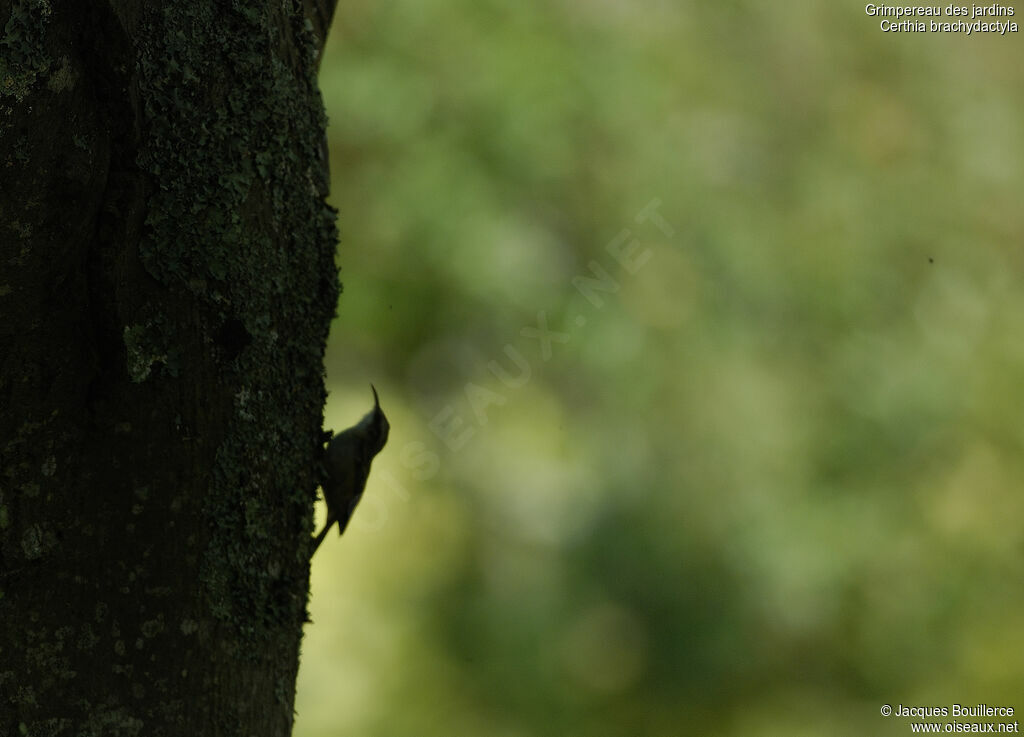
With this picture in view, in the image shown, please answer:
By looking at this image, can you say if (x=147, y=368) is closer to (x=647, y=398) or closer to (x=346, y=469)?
(x=346, y=469)

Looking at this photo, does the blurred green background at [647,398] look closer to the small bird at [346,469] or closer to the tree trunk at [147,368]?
the small bird at [346,469]

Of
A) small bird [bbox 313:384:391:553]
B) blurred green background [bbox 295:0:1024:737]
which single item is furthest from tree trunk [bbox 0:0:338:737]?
blurred green background [bbox 295:0:1024:737]

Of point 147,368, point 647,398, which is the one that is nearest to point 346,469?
point 147,368

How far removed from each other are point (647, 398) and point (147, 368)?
81.1 inches

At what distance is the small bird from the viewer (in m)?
0.82

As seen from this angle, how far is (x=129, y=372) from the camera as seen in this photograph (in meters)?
0.66

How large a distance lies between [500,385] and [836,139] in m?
1.22

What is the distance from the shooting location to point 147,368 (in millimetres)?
668

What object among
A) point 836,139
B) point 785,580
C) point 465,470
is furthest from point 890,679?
point 836,139

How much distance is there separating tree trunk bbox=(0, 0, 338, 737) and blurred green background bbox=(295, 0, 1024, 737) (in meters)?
1.85

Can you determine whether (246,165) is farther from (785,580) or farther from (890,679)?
(890,679)

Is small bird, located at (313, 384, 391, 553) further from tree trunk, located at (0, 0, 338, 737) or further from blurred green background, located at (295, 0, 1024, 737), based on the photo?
blurred green background, located at (295, 0, 1024, 737)

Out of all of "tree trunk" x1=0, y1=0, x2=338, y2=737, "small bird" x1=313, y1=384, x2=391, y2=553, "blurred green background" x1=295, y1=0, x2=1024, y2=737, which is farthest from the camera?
"blurred green background" x1=295, y1=0, x2=1024, y2=737

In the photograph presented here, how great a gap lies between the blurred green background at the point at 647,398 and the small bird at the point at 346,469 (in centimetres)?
174
